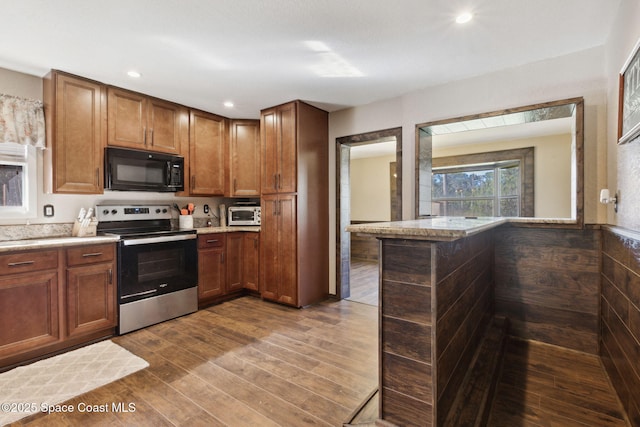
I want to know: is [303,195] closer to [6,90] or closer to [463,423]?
[463,423]

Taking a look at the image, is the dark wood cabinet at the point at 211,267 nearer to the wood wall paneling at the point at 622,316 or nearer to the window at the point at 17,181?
the window at the point at 17,181

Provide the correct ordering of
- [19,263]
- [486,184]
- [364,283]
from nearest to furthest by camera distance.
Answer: [19,263] → [364,283] → [486,184]

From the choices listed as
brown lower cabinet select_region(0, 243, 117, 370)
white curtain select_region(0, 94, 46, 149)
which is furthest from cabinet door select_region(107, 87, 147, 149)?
brown lower cabinet select_region(0, 243, 117, 370)

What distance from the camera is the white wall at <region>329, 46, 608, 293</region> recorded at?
7.72 ft

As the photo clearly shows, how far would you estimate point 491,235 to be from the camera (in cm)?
270

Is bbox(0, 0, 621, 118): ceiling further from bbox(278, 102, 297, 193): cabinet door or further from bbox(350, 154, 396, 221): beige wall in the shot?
bbox(350, 154, 396, 221): beige wall

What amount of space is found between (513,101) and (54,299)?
4.22 m

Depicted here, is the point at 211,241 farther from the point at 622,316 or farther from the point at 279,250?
the point at 622,316

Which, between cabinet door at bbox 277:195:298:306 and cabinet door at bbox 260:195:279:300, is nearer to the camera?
cabinet door at bbox 277:195:298:306

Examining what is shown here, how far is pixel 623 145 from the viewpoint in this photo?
74.2 inches

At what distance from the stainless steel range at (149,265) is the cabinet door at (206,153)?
1.91ft

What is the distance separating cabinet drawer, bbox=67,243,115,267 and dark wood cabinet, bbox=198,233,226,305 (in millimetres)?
937

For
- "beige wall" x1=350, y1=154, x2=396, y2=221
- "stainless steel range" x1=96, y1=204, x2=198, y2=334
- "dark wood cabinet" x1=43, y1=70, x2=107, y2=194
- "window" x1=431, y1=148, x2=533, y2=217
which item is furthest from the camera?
"beige wall" x1=350, y1=154, x2=396, y2=221

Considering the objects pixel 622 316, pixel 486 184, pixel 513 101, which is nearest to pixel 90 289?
pixel 622 316
